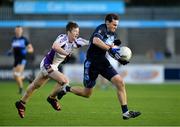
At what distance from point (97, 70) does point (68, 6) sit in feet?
80.9

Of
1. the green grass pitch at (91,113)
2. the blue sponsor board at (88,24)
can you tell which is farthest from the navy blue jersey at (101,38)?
the blue sponsor board at (88,24)

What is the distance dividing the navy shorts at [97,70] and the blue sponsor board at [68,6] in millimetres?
24394

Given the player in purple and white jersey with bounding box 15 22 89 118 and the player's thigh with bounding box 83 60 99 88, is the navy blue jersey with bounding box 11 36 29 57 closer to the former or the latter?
the player in purple and white jersey with bounding box 15 22 89 118

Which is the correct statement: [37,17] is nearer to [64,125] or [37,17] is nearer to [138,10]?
[138,10]

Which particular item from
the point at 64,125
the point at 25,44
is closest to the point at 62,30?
the point at 25,44

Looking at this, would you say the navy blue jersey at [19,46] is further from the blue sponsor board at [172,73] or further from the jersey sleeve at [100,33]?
the blue sponsor board at [172,73]

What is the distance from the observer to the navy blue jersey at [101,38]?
566 inches

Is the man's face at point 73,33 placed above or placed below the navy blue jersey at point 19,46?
above

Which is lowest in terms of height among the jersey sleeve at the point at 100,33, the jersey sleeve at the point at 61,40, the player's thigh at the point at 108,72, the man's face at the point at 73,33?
the player's thigh at the point at 108,72

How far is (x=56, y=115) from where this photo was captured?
15.4 m

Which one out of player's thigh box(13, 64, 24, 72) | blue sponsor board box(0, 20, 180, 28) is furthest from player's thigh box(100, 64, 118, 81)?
blue sponsor board box(0, 20, 180, 28)

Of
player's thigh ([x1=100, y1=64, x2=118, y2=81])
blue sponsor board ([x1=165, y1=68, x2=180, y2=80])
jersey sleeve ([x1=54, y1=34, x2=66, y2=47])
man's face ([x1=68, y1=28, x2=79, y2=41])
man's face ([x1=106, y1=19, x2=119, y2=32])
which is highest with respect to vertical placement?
man's face ([x1=106, y1=19, x2=119, y2=32])

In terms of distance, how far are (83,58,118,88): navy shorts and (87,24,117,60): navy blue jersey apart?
0.43 ft

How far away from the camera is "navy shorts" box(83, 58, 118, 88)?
47.9 feet
